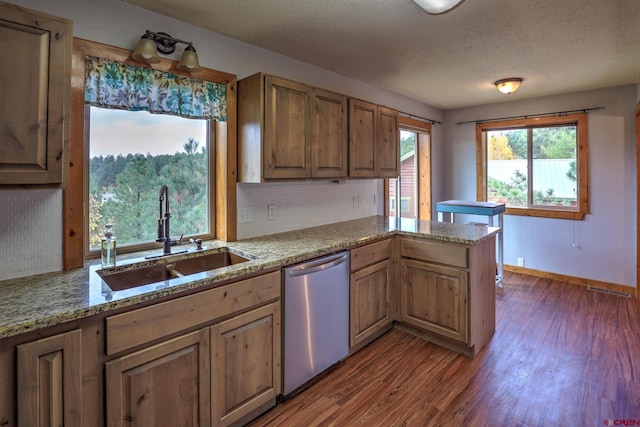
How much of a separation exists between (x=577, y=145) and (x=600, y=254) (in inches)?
53.0

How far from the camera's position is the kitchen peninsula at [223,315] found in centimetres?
122

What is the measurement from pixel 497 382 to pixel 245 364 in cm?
166

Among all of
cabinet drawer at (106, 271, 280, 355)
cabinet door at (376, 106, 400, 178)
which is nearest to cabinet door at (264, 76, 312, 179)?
cabinet drawer at (106, 271, 280, 355)

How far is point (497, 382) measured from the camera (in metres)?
2.23

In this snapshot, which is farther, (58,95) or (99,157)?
(99,157)

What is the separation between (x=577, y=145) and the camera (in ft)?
13.6

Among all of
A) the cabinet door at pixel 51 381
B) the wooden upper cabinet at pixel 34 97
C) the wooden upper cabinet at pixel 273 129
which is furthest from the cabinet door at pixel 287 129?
the cabinet door at pixel 51 381

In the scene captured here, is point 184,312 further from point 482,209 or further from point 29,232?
point 482,209

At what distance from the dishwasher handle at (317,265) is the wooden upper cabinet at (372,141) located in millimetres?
894

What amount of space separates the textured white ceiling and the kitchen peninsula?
57.2 inches

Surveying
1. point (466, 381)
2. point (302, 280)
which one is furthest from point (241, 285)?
point (466, 381)

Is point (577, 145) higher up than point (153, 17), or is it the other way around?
point (153, 17)

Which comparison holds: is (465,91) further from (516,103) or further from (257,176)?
(257,176)

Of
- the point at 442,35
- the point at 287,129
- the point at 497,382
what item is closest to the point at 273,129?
the point at 287,129
